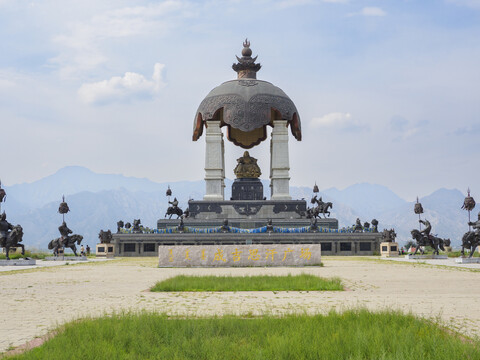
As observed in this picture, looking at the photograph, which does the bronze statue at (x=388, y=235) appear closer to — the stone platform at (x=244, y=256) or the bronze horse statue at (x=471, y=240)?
the bronze horse statue at (x=471, y=240)

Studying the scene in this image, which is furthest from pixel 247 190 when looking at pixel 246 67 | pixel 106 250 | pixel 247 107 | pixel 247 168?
pixel 106 250

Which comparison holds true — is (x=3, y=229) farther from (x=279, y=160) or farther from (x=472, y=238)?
(x=279, y=160)

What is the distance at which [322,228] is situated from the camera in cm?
4984

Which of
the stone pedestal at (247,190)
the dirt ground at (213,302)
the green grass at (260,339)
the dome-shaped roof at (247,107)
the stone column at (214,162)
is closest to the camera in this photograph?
the green grass at (260,339)

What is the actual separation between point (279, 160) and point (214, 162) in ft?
25.5

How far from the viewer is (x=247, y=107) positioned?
197ft

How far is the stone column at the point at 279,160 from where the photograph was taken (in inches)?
2376

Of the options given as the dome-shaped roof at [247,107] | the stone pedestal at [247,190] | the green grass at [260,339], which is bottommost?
the green grass at [260,339]

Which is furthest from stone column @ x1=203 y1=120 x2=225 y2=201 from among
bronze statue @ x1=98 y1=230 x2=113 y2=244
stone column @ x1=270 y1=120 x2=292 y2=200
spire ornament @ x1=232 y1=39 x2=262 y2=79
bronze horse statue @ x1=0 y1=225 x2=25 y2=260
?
bronze horse statue @ x1=0 y1=225 x2=25 y2=260

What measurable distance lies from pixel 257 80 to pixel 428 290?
50883 millimetres

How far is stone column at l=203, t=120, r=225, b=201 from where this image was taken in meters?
59.8

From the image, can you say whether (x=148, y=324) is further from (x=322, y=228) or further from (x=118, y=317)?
(x=322, y=228)

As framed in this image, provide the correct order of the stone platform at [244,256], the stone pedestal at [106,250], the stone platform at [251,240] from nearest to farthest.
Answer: the stone platform at [244,256] → the stone platform at [251,240] → the stone pedestal at [106,250]

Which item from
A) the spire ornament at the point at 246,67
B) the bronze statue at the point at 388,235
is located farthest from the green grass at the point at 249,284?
the spire ornament at the point at 246,67
